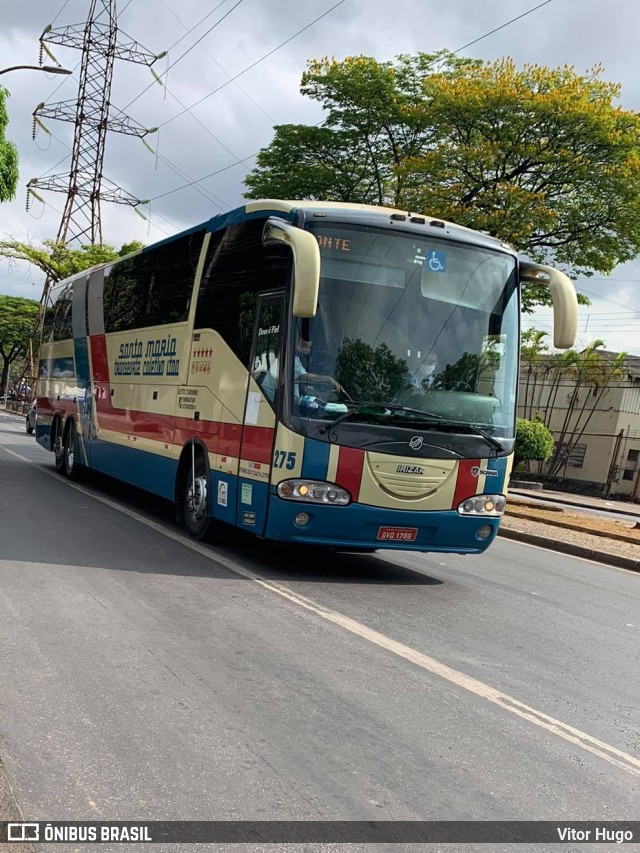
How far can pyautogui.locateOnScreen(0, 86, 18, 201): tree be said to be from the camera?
21.9m

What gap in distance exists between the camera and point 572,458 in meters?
44.5

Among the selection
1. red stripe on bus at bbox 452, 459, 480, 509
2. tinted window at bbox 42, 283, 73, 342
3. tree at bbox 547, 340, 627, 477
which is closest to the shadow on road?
red stripe on bus at bbox 452, 459, 480, 509

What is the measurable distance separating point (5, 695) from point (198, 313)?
6.40m

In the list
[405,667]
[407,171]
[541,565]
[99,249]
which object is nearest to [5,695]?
[405,667]

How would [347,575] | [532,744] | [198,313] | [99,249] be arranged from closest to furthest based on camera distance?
[532,744] < [347,575] < [198,313] < [99,249]

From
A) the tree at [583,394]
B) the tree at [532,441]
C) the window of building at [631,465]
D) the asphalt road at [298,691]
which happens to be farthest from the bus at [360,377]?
the tree at [583,394]

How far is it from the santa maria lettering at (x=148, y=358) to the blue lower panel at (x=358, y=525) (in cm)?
327

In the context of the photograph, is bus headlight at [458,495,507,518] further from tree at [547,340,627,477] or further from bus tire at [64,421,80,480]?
tree at [547,340,627,477]

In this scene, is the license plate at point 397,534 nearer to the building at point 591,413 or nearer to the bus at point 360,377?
the bus at point 360,377

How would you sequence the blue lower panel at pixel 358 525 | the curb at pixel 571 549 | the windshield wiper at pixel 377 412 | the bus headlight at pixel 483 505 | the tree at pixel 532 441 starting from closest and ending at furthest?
the windshield wiper at pixel 377 412 < the blue lower panel at pixel 358 525 < the bus headlight at pixel 483 505 < the curb at pixel 571 549 < the tree at pixel 532 441

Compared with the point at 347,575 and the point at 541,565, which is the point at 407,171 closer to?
the point at 541,565

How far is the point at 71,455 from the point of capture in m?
16.2

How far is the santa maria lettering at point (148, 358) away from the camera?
36.9 ft

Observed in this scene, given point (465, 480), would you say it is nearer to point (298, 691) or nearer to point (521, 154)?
point (298, 691)
